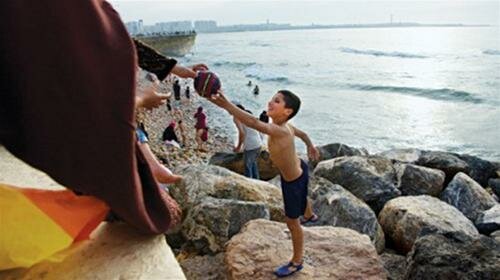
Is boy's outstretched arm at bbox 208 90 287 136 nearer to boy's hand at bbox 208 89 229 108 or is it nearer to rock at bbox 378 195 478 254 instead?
boy's hand at bbox 208 89 229 108

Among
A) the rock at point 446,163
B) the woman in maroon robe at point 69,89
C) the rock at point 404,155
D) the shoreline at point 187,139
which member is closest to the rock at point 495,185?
the rock at point 446,163

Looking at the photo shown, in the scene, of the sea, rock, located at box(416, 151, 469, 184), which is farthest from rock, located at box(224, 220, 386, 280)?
the sea

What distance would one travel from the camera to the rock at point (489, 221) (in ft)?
24.9

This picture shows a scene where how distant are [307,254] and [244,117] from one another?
176 cm

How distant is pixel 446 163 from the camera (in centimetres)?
1075

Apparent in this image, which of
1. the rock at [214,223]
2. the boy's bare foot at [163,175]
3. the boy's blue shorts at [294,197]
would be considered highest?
the boy's bare foot at [163,175]

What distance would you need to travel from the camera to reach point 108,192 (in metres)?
1.41

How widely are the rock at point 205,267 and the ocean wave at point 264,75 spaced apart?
40.8m

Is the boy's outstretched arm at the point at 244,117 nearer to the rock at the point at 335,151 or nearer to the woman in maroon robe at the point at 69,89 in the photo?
the woman in maroon robe at the point at 69,89

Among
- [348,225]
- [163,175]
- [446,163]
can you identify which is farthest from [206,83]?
[446,163]

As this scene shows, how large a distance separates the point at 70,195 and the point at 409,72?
167 feet

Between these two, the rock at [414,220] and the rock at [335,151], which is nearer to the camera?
the rock at [414,220]

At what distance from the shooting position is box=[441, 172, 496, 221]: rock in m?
8.49

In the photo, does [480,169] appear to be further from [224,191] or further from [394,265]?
[224,191]
